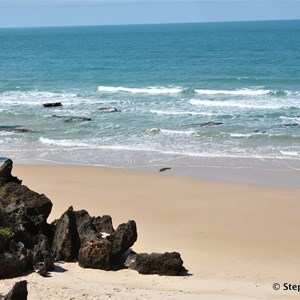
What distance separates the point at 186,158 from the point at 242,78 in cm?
2858

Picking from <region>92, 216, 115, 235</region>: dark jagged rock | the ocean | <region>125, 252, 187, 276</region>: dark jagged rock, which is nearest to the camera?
<region>125, 252, 187, 276</region>: dark jagged rock

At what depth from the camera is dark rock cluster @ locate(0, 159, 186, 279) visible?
14805 mm

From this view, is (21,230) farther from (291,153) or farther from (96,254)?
(291,153)

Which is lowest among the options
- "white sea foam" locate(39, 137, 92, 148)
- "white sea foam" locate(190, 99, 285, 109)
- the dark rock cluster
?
the dark rock cluster

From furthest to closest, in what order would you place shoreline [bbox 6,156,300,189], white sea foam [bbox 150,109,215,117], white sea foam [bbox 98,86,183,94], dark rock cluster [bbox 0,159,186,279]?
white sea foam [bbox 98,86,183,94], white sea foam [bbox 150,109,215,117], shoreline [bbox 6,156,300,189], dark rock cluster [bbox 0,159,186,279]

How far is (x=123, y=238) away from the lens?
15852mm

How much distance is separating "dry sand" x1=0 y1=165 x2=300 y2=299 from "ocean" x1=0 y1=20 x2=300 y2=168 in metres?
3.37

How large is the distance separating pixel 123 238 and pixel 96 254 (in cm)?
85

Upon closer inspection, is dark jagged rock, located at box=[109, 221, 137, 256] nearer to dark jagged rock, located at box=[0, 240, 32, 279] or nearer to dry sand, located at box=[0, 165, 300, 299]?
dry sand, located at box=[0, 165, 300, 299]

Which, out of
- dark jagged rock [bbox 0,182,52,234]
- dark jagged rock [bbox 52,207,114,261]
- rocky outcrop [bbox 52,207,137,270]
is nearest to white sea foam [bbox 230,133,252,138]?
dark jagged rock [bbox 0,182,52,234]

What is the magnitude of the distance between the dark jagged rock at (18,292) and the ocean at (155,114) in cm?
1656

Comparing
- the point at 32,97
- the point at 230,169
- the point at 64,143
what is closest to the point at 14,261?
the point at 230,169

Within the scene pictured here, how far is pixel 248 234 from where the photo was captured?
741 inches

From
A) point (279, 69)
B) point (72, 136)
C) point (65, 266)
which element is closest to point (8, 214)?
point (65, 266)
